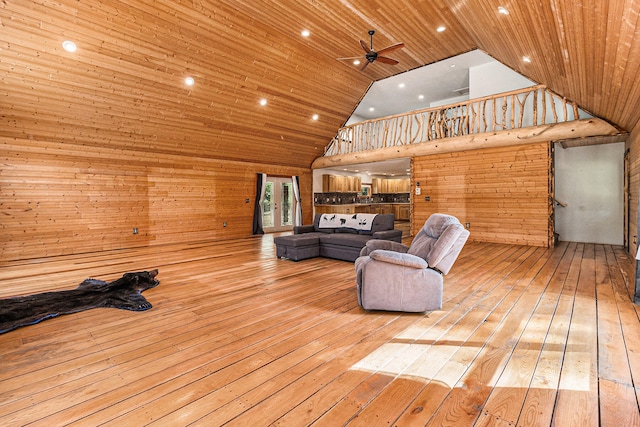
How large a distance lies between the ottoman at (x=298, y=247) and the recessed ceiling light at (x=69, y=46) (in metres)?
4.52

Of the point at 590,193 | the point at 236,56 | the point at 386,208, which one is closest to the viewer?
the point at 236,56

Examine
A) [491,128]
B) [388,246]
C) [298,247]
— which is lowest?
[298,247]

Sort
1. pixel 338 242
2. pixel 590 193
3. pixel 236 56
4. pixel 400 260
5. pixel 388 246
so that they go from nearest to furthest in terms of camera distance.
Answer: pixel 400 260 < pixel 388 246 < pixel 338 242 < pixel 236 56 < pixel 590 193

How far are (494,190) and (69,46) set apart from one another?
8.84 metres

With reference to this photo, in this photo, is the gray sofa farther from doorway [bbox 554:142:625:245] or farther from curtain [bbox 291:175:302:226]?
doorway [bbox 554:142:625:245]

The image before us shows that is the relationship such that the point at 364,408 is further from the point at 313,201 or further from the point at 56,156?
the point at 313,201

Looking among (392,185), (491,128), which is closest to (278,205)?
(392,185)

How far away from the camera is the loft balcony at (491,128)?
629cm

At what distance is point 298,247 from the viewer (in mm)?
5660

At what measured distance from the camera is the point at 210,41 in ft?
18.9

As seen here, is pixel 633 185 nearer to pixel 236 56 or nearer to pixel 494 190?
pixel 494 190

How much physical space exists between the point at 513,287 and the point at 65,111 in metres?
8.19

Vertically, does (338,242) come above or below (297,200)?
below

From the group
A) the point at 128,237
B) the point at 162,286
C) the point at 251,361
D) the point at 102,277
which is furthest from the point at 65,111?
the point at 251,361
